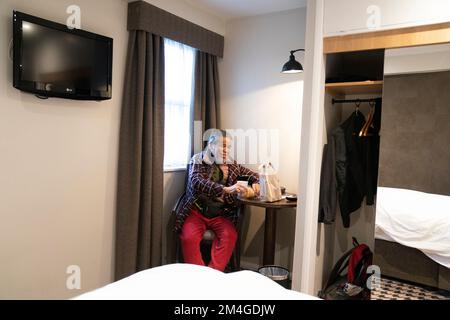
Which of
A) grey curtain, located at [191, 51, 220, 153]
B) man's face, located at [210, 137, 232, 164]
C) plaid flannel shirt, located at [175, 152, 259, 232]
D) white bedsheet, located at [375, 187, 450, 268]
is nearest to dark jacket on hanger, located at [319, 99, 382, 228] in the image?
white bedsheet, located at [375, 187, 450, 268]

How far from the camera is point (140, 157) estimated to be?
258 cm

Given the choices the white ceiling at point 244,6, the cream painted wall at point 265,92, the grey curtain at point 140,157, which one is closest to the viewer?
the grey curtain at point 140,157

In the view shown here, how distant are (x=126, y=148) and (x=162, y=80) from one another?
618 millimetres

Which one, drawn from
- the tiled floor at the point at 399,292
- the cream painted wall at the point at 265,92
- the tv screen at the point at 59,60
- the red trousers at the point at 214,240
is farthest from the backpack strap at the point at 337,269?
the tv screen at the point at 59,60

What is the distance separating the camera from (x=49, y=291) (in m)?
2.19

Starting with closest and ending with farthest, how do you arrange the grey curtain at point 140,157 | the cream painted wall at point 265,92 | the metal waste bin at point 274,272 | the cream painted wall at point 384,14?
the cream painted wall at point 384,14 < the grey curtain at point 140,157 < the metal waste bin at point 274,272 < the cream painted wall at point 265,92

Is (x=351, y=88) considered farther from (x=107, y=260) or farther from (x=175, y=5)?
(x=107, y=260)

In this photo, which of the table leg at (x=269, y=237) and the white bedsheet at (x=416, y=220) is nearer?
the white bedsheet at (x=416, y=220)

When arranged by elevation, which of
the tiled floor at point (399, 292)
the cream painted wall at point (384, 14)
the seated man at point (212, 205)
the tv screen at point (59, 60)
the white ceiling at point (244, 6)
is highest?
the white ceiling at point (244, 6)

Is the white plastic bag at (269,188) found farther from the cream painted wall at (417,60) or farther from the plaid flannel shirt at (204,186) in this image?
the cream painted wall at (417,60)

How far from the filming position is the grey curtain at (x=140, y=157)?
2541mm

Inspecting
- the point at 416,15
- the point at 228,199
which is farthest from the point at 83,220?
the point at 416,15

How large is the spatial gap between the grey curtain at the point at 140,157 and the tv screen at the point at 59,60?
10.3 inches

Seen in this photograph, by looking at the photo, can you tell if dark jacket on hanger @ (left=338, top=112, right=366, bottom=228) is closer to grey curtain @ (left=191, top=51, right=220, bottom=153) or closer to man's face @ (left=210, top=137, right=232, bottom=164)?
man's face @ (left=210, top=137, right=232, bottom=164)
